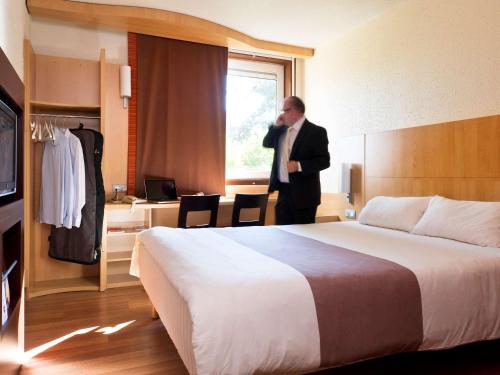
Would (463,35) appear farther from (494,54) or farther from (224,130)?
(224,130)

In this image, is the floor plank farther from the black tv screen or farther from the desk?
the black tv screen

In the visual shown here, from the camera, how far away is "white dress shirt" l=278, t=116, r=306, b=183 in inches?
A: 125

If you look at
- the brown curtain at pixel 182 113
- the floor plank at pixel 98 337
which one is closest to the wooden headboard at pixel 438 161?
the brown curtain at pixel 182 113

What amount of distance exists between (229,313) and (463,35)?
259 cm

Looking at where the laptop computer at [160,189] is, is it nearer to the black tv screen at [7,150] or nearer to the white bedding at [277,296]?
the white bedding at [277,296]

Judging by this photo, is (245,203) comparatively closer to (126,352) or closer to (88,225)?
(88,225)

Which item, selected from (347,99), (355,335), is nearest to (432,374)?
(355,335)

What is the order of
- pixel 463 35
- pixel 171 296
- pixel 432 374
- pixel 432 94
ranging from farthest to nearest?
pixel 432 94, pixel 463 35, pixel 432 374, pixel 171 296

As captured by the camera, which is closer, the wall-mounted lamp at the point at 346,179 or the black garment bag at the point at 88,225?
the black garment bag at the point at 88,225

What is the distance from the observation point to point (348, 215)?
379 centimetres

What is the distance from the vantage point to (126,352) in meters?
2.09

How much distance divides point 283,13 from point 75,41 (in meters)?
1.94

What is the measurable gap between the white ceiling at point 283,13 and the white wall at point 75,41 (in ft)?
1.55

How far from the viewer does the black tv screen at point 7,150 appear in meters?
1.43
